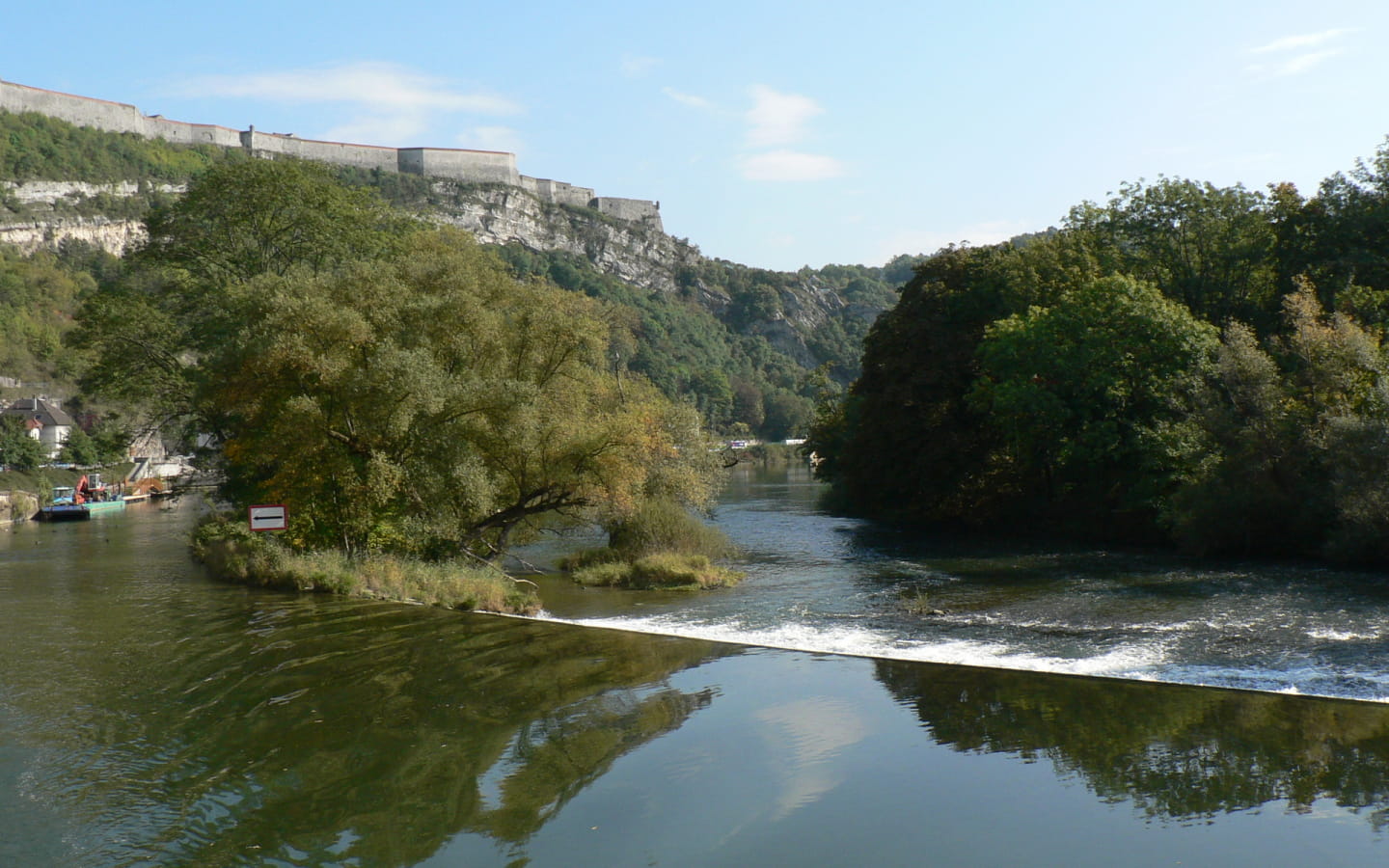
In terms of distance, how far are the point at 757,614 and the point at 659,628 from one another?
8.10ft

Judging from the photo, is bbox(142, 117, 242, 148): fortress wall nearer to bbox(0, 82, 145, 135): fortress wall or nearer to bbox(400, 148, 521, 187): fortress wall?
bbox(0, 82, 145, 135): fortress wall

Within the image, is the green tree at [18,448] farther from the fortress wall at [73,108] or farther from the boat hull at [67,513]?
the fortress wall at [73,108]

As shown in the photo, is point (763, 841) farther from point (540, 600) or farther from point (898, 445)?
point (898, 445)

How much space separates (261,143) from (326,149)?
12894mm

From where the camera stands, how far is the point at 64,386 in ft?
355

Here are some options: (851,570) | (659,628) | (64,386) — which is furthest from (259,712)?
(64,386)

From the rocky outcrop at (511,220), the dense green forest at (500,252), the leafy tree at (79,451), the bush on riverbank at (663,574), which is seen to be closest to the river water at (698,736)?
the bush on riverbank at (663,574)

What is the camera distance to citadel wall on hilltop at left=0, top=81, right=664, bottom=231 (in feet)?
481

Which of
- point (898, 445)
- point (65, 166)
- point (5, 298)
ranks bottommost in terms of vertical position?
point (898, 445)

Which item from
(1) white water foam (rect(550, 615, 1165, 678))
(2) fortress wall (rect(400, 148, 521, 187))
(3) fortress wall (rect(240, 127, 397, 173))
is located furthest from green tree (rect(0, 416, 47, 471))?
(2) fortress wall (rect(400, 148, 521, 187))

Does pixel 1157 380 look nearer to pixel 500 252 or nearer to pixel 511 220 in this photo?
pixel 500 252

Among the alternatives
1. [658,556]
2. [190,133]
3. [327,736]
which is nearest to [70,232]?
[190,133]

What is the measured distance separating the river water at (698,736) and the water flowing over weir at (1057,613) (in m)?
0.12

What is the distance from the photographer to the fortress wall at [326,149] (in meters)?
164
